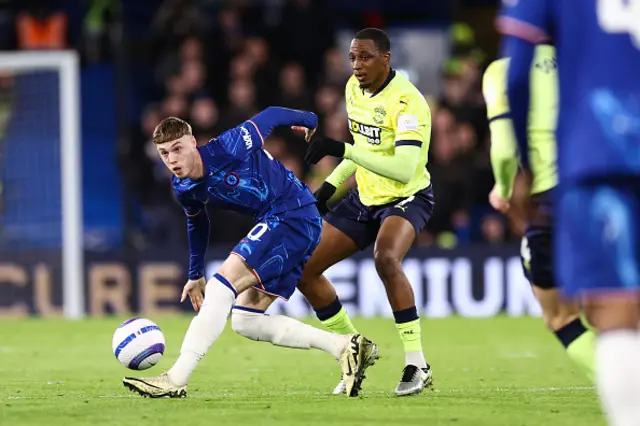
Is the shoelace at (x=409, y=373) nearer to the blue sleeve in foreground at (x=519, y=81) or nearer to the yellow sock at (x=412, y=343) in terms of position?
the yellow sock at (x=412, y=343)

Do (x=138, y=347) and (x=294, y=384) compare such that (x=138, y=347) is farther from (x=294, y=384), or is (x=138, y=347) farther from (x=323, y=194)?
(x=323, y=194)

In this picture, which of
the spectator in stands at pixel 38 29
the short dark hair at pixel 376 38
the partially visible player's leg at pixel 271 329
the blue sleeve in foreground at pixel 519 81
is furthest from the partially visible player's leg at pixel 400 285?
the spectator in stands at pixel 38 29

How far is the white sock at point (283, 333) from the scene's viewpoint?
730cm

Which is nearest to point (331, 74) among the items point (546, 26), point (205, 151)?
point (205, 151)

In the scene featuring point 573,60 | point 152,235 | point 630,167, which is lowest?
point 152,235

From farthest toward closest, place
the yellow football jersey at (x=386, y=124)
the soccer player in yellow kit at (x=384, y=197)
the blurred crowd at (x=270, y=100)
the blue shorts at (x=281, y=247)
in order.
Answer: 1. the blurred crowd at (x=270, y=100)
2. the yellow football jersey at (x=386, y=124)
3. the soccer player in yellow kit at (x=384, y=197)
4. the blue shorts at (x=281, y=247)

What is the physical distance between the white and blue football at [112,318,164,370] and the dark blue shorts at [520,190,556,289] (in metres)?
2.31

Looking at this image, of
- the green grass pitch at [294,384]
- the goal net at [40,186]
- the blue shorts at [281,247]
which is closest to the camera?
the green grass pitch at [294,384]

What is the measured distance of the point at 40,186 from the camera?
1511cm

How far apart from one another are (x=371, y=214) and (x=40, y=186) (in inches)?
305

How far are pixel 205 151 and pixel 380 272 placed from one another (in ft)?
4.75

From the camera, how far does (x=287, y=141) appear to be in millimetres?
15211

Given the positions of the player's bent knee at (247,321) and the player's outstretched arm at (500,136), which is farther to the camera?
the player's bent knee at (247,321)

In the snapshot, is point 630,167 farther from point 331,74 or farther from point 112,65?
point 112,65
